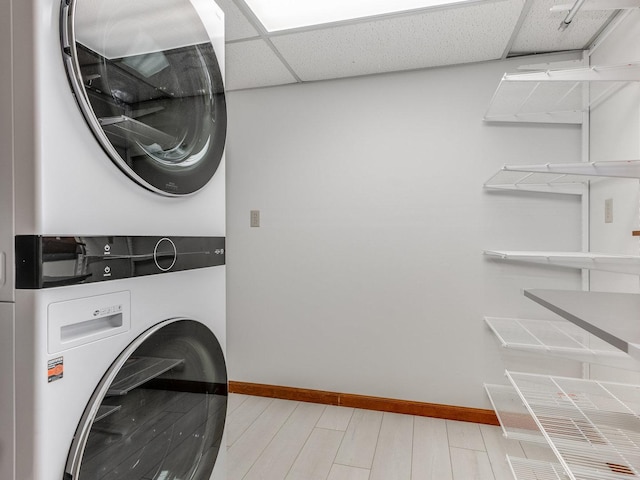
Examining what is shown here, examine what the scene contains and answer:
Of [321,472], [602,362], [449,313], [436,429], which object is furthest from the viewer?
[449,313]

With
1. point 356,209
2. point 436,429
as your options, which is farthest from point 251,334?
point 436,429

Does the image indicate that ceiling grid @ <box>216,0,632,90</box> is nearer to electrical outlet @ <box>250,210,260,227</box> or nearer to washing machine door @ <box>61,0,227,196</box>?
washing machine door @ <box>61,0,227,196</box>

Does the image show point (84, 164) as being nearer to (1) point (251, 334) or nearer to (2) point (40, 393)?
(2) point (40, 393)

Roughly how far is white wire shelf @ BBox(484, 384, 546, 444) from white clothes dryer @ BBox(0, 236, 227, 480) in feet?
3.90

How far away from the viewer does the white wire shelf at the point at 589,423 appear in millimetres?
1013

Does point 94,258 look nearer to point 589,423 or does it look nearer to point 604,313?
point 604,313

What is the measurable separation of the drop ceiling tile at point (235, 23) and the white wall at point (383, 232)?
586 millimetres

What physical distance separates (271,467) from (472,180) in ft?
5.72

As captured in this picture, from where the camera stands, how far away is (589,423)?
1.15m

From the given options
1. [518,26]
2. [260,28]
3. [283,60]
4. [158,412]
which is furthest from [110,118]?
[518,26]

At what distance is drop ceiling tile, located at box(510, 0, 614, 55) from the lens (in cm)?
151

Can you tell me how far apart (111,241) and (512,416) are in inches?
72.7

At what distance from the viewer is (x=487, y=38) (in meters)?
1.71

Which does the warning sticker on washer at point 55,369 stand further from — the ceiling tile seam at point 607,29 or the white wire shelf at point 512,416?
the ceiling tile seam at point 607,29
